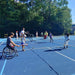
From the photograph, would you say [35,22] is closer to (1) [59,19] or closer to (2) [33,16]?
(2) [33,16]

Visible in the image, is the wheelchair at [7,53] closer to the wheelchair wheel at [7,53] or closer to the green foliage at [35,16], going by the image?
the wheelchair wheel at [7,53]

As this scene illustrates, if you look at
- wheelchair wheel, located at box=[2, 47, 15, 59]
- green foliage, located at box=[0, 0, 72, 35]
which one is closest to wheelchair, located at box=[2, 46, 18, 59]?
wheelchair wheel, located at box=[2, 47, 15, 59]

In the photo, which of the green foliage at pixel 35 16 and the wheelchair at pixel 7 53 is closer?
the wheelchair at pixel 7 53

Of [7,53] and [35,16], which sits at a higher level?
[35,16]

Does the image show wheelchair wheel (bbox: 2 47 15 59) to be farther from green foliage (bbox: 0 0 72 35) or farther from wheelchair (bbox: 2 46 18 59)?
green foliage (bbox: 0 0 72 35)

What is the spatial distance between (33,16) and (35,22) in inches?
81.4

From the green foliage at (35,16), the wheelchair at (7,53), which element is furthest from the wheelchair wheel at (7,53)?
the green foliage at (35,16)

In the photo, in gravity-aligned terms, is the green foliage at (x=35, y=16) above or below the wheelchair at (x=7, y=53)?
above

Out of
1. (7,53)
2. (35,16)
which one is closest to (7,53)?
(7,53)

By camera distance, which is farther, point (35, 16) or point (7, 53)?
point (35, 16)

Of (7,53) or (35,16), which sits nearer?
(7,53)

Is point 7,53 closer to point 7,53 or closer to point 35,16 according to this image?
point 7,53

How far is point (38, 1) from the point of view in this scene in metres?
42.7

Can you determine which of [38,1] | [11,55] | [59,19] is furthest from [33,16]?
[11,55]
